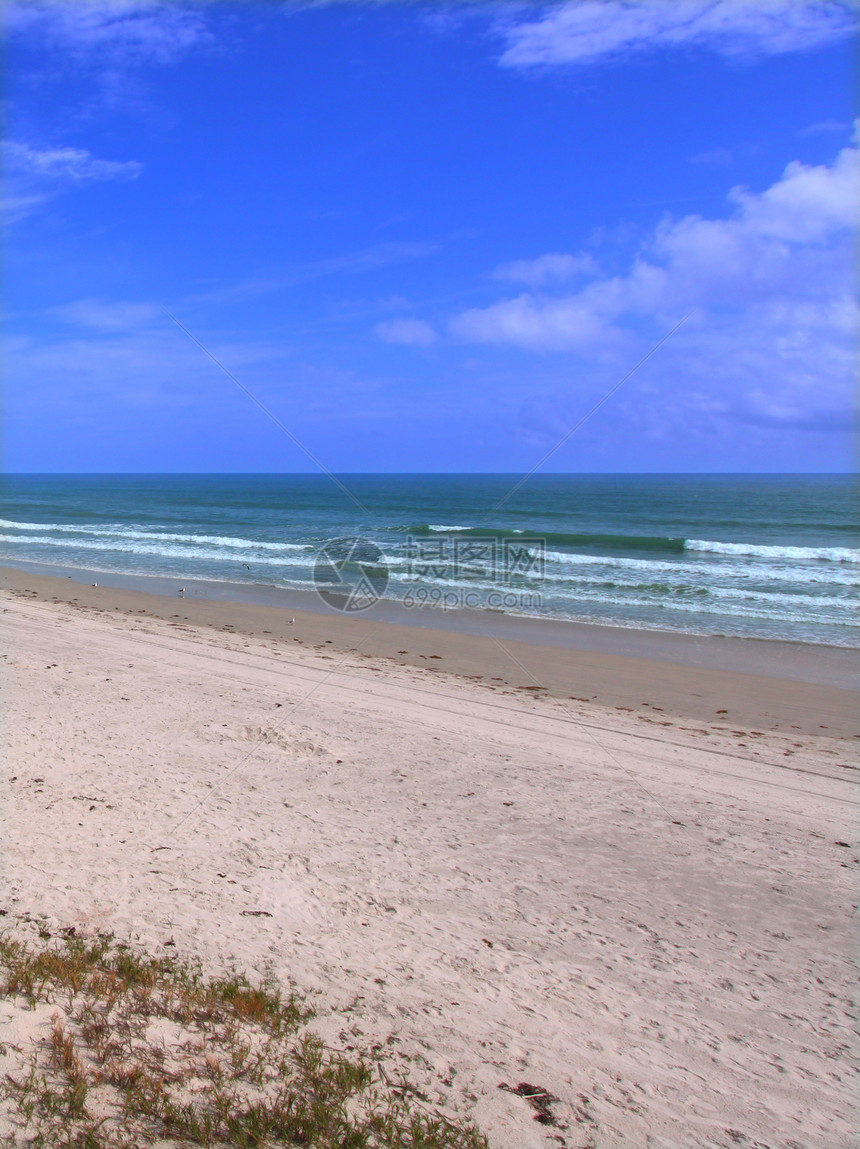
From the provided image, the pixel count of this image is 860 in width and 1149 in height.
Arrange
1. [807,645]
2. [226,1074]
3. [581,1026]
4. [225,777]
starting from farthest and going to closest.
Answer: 1. [807,645]
2. [225,777]
3. [581,1026]
4. [226,1074]

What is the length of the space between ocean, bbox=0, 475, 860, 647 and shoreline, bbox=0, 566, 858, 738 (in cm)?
194

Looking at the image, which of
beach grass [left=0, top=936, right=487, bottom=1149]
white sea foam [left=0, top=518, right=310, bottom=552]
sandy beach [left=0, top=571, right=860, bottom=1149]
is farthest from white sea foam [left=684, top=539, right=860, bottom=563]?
beach grass [left=0, top=936, right=487, bottom=1149]

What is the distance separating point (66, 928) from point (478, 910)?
7.39ft

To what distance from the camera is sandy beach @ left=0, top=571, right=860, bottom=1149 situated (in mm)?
3080

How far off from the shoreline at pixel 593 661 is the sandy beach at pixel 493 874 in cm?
56

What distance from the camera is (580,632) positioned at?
48.4ft

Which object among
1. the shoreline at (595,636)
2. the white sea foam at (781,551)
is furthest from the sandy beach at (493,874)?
the white sea foam at (781,551)

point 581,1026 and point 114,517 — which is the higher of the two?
point 114,517

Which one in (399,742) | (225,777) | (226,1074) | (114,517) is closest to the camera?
(226,1074)

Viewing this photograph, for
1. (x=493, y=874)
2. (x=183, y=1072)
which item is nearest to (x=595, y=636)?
(x=493, y=874)

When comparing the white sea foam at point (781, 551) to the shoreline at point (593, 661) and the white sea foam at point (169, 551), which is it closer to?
the shoreline at point (593, 661)

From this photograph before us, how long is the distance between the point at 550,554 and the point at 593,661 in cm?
1560

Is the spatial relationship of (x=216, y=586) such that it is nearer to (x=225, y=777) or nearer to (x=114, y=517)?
(x=225, y=777)

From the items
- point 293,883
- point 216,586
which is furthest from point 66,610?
point 293,883
